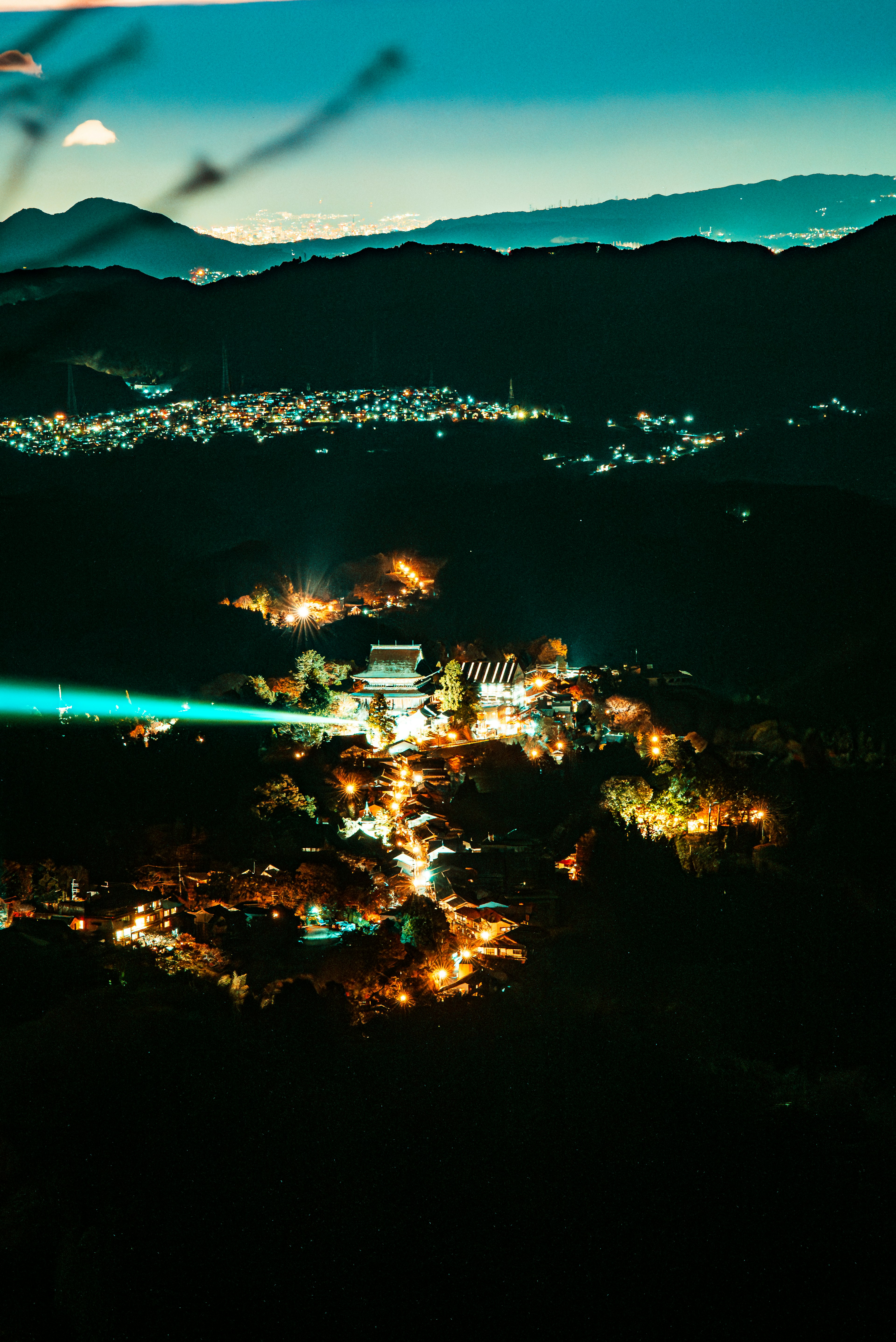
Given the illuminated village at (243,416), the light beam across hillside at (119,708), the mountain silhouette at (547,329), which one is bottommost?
the light beam across hillside at (119,708)

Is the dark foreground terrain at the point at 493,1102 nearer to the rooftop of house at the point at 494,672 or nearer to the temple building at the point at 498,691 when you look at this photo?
the temple building at the point at 498,691

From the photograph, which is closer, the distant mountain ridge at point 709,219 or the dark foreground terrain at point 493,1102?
the dark foreground terrain at point 493,1102

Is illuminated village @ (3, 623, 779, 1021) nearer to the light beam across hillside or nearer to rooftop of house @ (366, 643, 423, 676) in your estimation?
rooftop of house @ (366, 643, 423, 676)

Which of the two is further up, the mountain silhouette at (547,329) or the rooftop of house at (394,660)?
the mountain silhouette at (547,329)

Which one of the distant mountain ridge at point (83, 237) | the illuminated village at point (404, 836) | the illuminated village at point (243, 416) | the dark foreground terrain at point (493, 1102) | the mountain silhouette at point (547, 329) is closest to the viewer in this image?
the distant mountain ridge at point (83, 237)

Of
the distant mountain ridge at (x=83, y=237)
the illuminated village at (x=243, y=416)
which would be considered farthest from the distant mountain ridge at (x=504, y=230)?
the illuminated village at (x=243, y=416)

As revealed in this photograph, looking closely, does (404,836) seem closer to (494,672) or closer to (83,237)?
(494,672)

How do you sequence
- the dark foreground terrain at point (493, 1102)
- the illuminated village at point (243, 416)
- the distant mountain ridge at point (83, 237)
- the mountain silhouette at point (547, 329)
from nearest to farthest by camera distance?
the distant mountain ridge at point (83, 237), the dark foreground terrain at point (493, 1102), the illuminated village at point (243, 416), the mountain silhouette at point (547, 329)

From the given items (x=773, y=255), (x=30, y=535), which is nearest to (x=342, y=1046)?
(x=30, y=535)

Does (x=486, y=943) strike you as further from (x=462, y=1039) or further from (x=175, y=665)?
(x=175, y=665)
